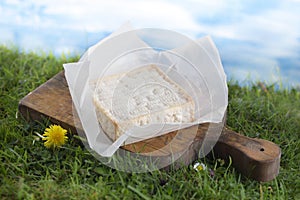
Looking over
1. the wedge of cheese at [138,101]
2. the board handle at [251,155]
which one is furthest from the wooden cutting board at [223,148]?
the wedge of cheese at [138,101]

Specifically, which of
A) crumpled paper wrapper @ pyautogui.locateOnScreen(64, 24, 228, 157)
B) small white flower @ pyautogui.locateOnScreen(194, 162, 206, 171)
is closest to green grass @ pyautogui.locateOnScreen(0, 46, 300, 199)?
small white flower @ pyautogui.locateOnScreen(194, 162, 206, 171)

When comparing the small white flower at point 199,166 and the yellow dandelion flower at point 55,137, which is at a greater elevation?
the yellow dandelion flower at point 55,137

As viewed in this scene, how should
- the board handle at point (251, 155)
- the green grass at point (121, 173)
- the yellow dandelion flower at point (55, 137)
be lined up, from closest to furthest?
the green grass at point (121, 173) → the board handle at point (251, 155) → the yellow dandelion flower at point (55, 137)

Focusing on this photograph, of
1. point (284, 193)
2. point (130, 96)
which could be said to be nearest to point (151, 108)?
point (130, 96)

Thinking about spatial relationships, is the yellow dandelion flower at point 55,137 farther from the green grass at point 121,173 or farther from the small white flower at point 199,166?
the small white flower at point 199,166

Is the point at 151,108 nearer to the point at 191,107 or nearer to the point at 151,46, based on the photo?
the point at 191,107

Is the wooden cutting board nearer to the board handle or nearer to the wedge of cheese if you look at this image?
the board handle
